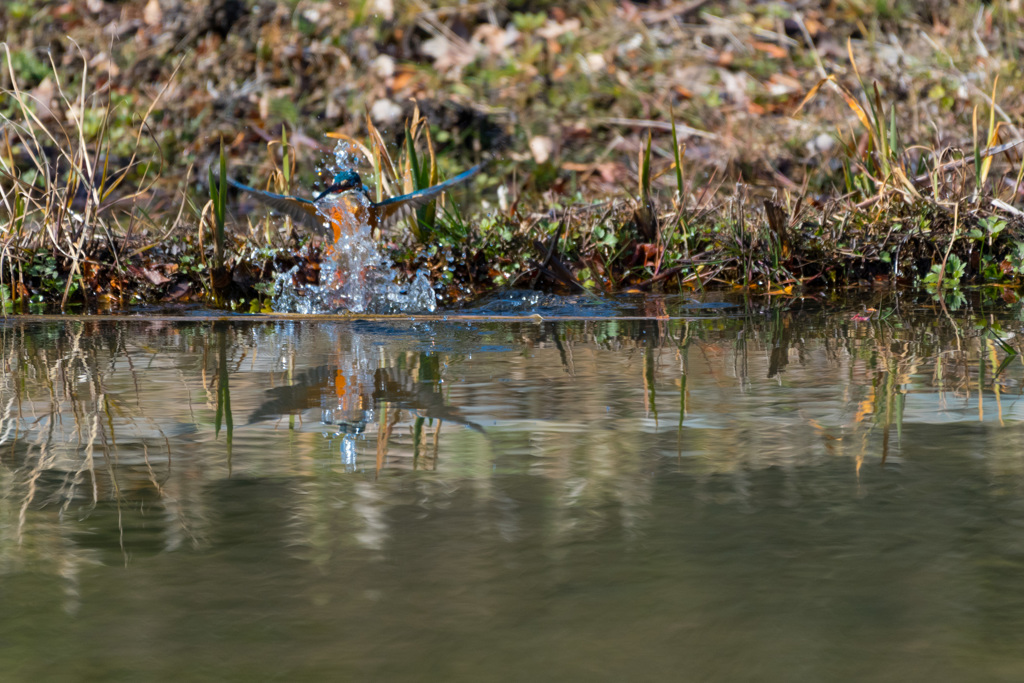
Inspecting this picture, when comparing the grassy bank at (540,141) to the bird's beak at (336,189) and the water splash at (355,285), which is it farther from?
the bird's beak at (336,189)

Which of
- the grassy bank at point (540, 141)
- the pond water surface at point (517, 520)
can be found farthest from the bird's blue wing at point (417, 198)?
the pond water surface at point (517, 520)

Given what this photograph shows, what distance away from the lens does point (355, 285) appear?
4.66 meters

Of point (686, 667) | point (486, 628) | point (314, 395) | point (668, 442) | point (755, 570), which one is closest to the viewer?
point (686, 667)

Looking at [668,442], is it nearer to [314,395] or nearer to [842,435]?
[842,435]

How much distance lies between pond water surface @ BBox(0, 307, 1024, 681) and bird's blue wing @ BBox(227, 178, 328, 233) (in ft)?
3.89

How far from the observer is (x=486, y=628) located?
4.27 feet

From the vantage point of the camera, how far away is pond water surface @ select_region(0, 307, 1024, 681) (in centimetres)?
125

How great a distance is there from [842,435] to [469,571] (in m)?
0.96

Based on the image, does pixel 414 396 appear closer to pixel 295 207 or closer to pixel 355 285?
pixel 295 207

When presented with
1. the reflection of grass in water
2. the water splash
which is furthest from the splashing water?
the reflection of grass in water

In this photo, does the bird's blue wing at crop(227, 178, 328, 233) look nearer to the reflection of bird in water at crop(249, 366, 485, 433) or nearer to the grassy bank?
the grassy bank

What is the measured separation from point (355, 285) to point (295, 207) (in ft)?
1.59

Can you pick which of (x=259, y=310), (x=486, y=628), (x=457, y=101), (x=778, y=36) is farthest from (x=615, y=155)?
(x=486, y=628)

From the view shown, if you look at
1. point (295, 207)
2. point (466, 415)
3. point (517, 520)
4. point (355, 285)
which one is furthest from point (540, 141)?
point (517, 520)
